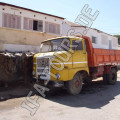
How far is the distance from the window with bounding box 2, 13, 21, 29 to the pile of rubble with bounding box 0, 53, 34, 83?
7652 mm

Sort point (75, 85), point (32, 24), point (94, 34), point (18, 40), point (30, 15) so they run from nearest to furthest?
1. point (75, 85)
2. point (18, 40)
3. point (30, 15)
4. point (32, 24)
5. point (94, 34)

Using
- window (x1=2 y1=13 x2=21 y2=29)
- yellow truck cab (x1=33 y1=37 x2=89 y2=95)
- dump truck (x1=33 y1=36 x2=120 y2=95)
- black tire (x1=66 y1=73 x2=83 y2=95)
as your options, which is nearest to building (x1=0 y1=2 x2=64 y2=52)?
window (x1=2 y1=13 x2=21 y2=29)

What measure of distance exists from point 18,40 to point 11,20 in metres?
4.28

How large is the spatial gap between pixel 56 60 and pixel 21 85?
362 cm

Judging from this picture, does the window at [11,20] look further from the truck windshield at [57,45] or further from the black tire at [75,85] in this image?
the black tire at [75,85]

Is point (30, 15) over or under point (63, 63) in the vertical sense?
over

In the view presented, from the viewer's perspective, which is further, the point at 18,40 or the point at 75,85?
the point at 18,40

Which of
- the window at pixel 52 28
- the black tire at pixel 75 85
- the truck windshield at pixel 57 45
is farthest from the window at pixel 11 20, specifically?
the black tire at pixel 75 85

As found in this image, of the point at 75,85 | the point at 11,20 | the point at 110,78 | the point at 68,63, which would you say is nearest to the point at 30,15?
the point at 11,20

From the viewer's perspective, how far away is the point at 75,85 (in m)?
6.97

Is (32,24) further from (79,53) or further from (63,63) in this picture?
(63,63)

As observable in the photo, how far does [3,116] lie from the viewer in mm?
4508

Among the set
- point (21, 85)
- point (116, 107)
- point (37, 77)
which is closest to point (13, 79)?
point (21, 85)

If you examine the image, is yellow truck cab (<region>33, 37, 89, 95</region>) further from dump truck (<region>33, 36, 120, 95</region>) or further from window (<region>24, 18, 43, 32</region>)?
window (<region>24, 18, 43, 32</region>)
